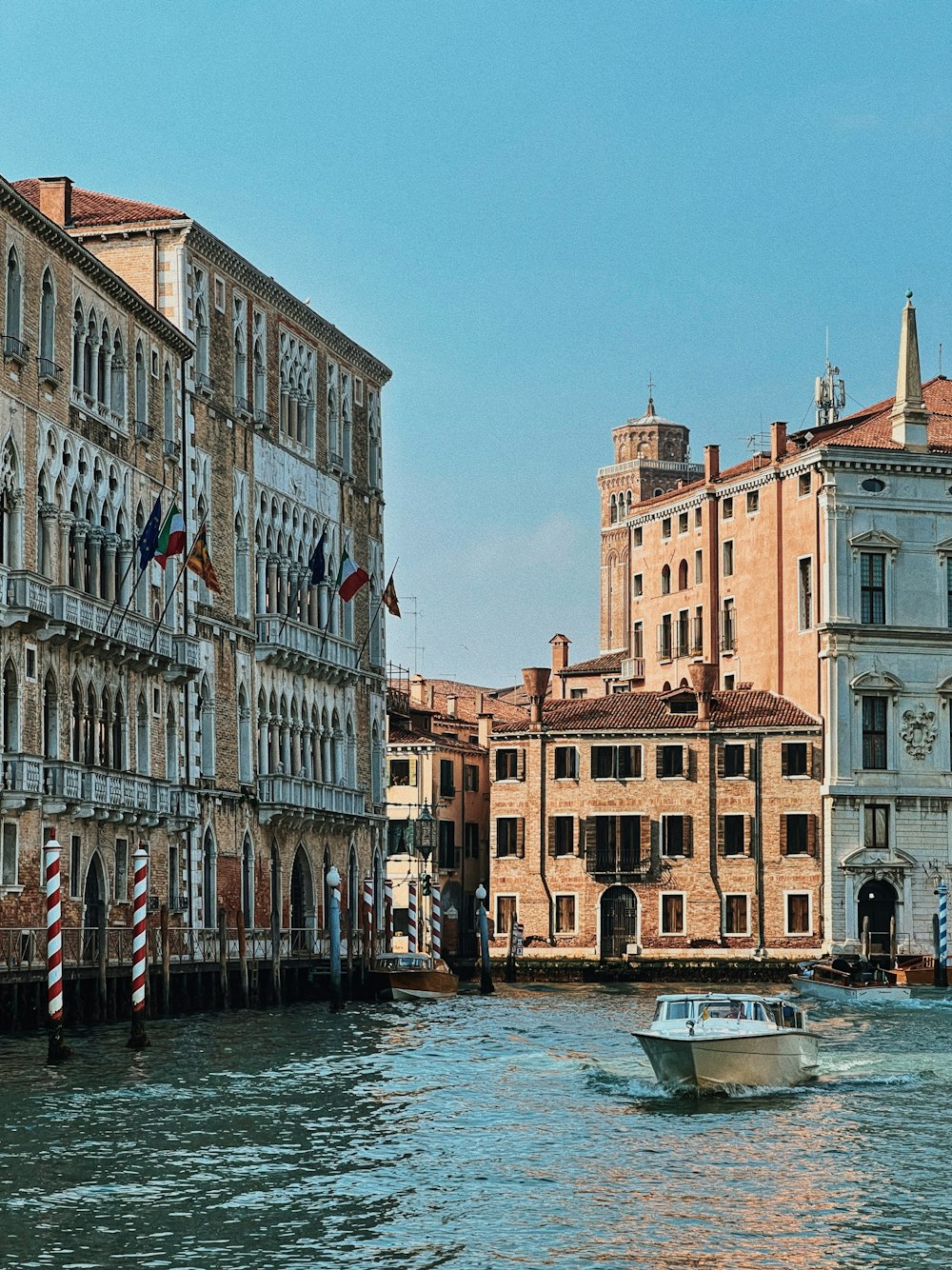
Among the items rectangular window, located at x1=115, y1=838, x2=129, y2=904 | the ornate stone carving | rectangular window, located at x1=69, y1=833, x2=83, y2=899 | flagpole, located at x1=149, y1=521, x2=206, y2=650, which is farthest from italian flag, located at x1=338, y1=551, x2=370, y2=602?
the ornate stone carving

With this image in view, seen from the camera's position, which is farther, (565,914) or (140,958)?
(565,914)

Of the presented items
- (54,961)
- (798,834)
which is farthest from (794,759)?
(54,961)

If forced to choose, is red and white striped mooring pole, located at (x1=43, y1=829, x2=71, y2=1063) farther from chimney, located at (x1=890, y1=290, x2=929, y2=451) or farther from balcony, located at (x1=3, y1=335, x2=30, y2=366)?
chimney, located at (x1=890, y1=290, x2=929, y2=451)

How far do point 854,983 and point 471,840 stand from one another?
24908 mm

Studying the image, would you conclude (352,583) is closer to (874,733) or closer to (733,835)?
(733,835)

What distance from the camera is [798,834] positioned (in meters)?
62.9

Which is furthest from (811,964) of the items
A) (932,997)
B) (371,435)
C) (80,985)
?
(80,985)

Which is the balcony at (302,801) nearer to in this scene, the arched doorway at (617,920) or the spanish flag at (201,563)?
the spanish flag at (201,563)

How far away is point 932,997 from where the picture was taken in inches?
1991

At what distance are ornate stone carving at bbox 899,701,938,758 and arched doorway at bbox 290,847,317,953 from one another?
1797 cm

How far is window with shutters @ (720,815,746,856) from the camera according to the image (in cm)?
6341

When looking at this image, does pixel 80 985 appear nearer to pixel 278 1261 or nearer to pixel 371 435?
pixel 278 1261

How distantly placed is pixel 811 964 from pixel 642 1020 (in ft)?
35.9

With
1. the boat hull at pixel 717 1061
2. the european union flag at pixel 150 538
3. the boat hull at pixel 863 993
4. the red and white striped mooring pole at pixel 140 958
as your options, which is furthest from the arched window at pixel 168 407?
the boat hull at pixel 717 1061
